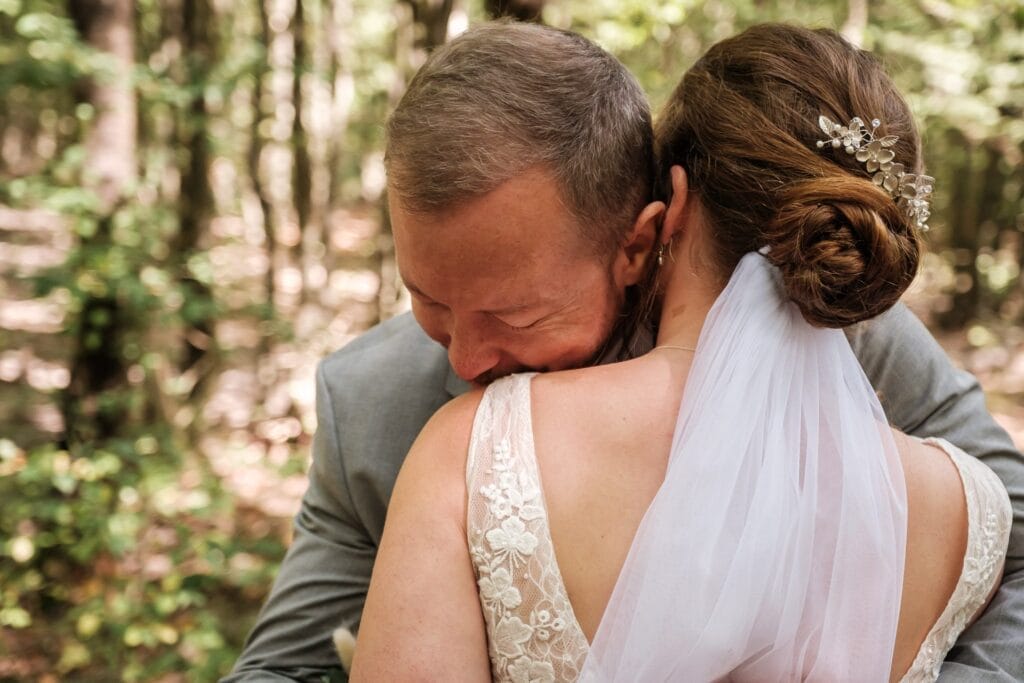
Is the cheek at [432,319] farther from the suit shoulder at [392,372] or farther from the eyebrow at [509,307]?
the suit shoulder at [392,372]

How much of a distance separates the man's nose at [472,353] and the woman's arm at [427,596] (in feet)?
0.87

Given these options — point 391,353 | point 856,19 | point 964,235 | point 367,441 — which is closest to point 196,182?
point 391,353

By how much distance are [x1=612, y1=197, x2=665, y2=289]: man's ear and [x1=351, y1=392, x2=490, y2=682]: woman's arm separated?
1.75ft

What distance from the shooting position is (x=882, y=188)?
62.3 inches

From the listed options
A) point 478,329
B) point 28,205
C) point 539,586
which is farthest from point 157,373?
→ point 539,586

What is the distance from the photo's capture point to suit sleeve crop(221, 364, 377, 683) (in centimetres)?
209

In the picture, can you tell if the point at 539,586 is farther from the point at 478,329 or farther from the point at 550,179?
the point at 550,179

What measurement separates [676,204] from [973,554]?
84 cm

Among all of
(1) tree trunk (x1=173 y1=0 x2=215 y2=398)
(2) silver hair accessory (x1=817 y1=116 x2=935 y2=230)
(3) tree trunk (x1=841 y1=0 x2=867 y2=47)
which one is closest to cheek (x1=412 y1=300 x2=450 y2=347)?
(2) silver hair accessory (x1=817 y1=116 x2=935 y2=230)

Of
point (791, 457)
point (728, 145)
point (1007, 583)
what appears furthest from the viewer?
point (1007, 583)

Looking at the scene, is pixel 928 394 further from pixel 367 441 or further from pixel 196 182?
pixel 196 182

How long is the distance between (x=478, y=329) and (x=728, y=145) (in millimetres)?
583

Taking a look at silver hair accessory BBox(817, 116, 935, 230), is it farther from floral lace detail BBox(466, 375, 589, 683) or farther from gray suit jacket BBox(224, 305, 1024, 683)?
floral lace detail BBox(466, 375, 589, 683)

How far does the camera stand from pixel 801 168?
5.03ft
